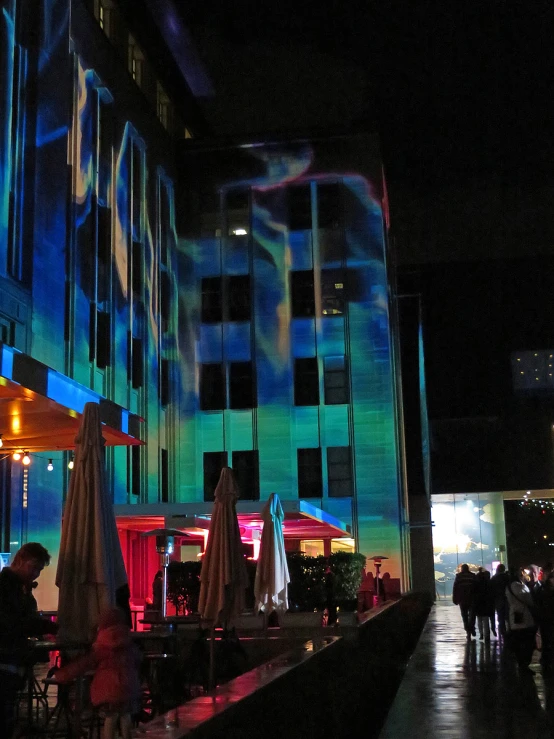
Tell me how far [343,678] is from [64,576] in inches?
119

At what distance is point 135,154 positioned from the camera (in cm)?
3228

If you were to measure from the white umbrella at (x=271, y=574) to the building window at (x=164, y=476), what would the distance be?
17926 millimetres

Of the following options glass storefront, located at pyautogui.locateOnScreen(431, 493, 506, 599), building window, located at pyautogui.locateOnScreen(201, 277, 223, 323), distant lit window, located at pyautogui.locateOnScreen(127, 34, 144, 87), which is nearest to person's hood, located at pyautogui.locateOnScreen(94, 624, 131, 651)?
distant lit window, located at pyautogui.locateOnScreen(127, 34, 144, 87)

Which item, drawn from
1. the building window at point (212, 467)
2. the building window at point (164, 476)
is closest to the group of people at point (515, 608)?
the building window at point (164, 476)

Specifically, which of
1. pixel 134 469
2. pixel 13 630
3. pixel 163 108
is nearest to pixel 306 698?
pixel 13 630

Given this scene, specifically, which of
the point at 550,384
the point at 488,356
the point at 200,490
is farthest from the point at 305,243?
the point at 550,384

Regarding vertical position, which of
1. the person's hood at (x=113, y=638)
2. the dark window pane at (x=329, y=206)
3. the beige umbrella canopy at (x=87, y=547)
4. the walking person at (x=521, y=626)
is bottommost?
the walking person at (x=521, y=626)

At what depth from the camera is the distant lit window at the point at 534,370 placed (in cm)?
5900

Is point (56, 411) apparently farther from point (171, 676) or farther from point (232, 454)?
point (232, 454)

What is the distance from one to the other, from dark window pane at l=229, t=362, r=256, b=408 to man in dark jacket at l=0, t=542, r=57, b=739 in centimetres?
3001

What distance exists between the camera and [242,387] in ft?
120

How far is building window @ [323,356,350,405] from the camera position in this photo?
1419 inches

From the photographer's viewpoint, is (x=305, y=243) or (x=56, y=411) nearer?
(x=56, y=411)

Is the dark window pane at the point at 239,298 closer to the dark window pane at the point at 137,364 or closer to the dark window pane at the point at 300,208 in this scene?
the dark window pane at the point at 300,208
